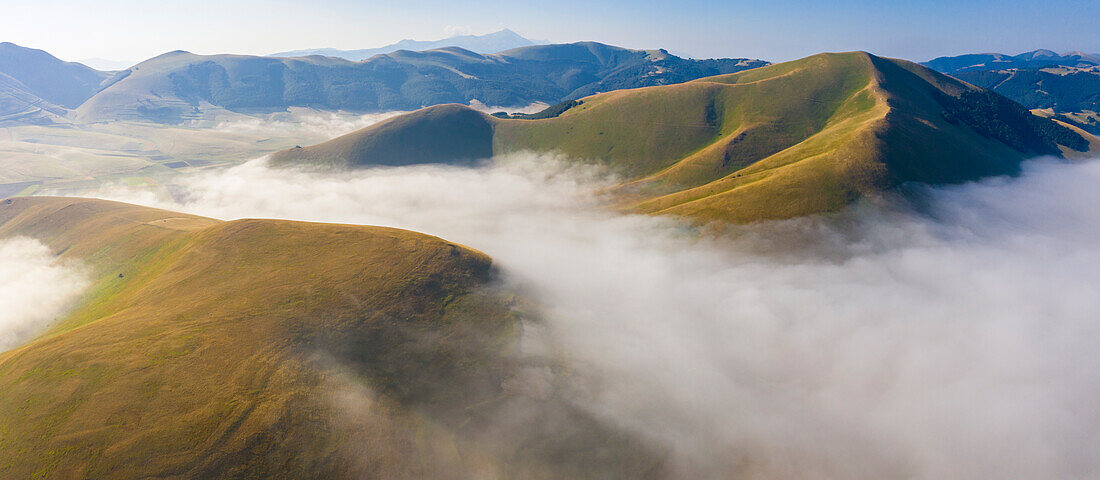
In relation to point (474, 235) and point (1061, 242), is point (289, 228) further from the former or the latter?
point (1061, 242)

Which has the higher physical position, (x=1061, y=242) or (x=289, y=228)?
(x=289, y=228)

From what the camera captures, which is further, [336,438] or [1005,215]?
[1005,215]

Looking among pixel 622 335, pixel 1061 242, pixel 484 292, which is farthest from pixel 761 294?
pixel 1061 242

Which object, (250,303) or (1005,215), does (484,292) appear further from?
(1005,215)

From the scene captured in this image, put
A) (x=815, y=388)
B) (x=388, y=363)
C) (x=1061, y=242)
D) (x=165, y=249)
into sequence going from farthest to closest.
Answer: (x=1061, y=242)
(x=165, y=249)
(x=815, y=388)
(x=388, y=363)

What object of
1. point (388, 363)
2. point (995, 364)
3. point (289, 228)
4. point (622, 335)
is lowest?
point (995, 364)

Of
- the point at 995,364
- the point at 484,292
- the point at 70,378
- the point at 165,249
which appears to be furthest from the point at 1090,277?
the point at 165,249

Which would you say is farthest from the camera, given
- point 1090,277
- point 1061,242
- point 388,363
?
point 1061,242
